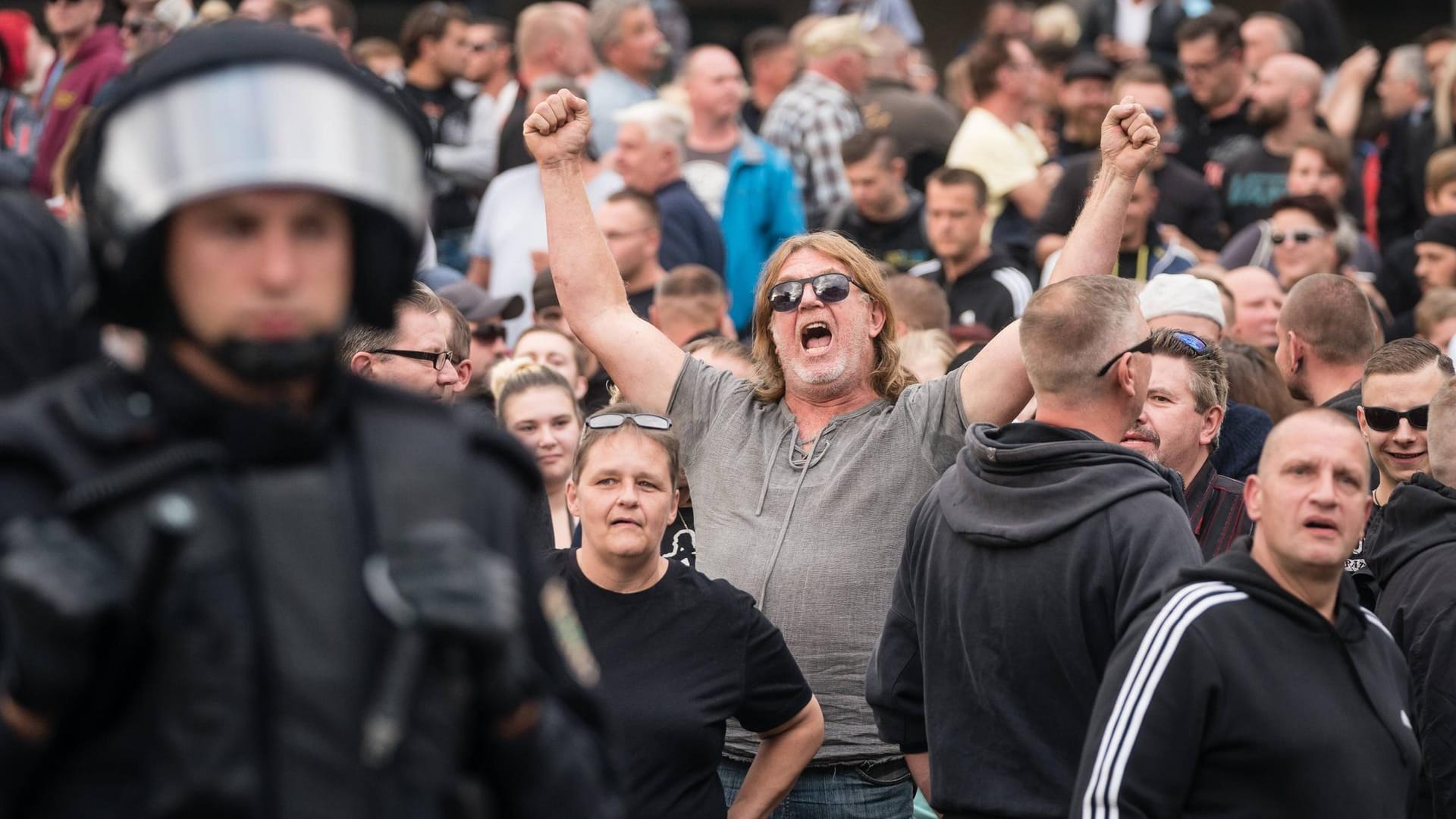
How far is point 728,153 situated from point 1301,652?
7.15 meters

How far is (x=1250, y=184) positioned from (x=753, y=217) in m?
3.28

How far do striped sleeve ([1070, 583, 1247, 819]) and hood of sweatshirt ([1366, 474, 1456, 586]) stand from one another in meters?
1.51

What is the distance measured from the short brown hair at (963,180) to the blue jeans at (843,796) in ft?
14.9

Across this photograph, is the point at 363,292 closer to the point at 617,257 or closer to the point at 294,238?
the point at 294,238

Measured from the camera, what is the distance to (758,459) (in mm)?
5238

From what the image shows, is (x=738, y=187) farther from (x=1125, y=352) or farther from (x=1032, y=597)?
(x=1032, y=597)

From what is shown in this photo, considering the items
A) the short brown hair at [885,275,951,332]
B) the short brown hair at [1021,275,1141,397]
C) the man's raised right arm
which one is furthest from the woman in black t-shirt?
the short brown hair at [885,275,951,332]

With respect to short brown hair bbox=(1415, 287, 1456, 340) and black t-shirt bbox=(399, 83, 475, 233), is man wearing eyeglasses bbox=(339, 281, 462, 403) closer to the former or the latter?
short brown hair bbox=(1415, 287, 1456, 340)

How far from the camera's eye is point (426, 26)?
1179 cm

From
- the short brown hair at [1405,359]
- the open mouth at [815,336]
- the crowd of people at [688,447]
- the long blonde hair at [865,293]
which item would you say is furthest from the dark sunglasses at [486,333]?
the short brown hair at [1405,359]

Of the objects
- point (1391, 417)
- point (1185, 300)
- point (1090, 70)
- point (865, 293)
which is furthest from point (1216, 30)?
point (865, 293)

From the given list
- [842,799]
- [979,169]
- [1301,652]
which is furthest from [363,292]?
[979,169]

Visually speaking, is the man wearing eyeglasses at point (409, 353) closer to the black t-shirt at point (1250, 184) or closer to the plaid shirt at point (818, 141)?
the plaid shirt at point (818, 141)

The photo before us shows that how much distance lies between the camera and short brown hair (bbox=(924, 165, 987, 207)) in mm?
9073
